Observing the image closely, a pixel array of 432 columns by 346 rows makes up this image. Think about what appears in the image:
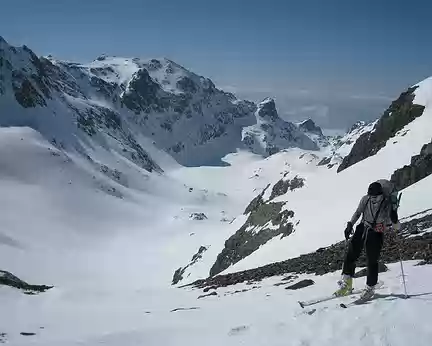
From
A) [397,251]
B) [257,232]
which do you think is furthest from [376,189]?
[257,232]

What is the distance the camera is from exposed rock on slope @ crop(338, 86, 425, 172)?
162ft

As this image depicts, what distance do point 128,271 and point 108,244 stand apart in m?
26.6

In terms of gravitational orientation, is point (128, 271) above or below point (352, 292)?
above

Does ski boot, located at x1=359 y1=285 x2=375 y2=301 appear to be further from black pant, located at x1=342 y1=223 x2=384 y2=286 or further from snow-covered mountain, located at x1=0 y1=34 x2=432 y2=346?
snow-covered mountain, located at x1=0 y1=34 x2=432 y2=346

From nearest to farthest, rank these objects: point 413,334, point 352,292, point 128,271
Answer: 1. point 413,334
2. point 352,292
3. point 128,271

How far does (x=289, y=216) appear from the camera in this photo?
45.1 meters

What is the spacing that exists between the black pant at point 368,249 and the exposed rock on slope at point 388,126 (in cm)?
3919

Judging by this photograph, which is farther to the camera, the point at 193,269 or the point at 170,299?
the point at 193,269

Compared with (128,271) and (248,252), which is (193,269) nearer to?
(248,252)

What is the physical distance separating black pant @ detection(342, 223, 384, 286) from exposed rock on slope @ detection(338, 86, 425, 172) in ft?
129

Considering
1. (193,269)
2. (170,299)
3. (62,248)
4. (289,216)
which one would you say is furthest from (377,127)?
(62,248)

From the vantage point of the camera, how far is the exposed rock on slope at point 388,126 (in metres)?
49.3

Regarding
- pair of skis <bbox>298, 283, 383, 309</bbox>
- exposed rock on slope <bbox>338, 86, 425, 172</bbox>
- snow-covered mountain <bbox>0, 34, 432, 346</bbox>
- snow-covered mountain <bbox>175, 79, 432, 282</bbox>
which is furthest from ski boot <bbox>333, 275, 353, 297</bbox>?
exposed rock on slope <bbox>338, 86, 425, 172</bbox>

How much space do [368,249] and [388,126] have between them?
42371 mm
